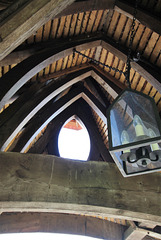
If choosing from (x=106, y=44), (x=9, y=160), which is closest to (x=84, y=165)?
(x=9, y=160)

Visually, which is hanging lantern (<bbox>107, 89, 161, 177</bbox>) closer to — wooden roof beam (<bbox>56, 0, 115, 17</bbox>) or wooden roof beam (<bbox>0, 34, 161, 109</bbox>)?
wooden roof beam (<bbox>0, 34, 161, 109</bbox>)

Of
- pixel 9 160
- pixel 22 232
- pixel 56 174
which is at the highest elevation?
pixel 9 160

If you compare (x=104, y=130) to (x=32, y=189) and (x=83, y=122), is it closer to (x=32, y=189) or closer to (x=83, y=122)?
(x=83, y=122)

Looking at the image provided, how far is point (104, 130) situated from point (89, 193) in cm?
339

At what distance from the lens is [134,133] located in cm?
184

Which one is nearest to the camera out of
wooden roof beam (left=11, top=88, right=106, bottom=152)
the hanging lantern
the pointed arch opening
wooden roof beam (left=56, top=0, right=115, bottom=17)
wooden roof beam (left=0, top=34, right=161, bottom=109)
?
the hanging lantern

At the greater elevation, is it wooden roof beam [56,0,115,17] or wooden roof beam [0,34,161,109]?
wooden roof beam [56,0,115,17]

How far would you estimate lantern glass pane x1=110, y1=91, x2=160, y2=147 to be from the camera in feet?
5.92

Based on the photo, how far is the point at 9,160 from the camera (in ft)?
8.52

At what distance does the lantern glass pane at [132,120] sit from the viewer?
5.92 ft

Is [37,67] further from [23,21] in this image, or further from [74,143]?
[74,143]

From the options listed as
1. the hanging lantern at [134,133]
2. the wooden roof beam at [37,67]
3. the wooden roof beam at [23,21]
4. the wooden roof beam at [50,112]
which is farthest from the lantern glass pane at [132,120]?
the wooden roof beam at [50,112]

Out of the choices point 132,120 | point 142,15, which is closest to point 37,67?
point 142,15

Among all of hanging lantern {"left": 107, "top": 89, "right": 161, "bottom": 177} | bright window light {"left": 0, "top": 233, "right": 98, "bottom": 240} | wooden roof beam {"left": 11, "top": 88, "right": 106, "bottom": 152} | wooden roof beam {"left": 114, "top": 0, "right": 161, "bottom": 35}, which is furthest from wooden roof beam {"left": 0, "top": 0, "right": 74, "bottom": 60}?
bright window light {"left": 0, "top": 233, "right": 98, "bottom": 240}
